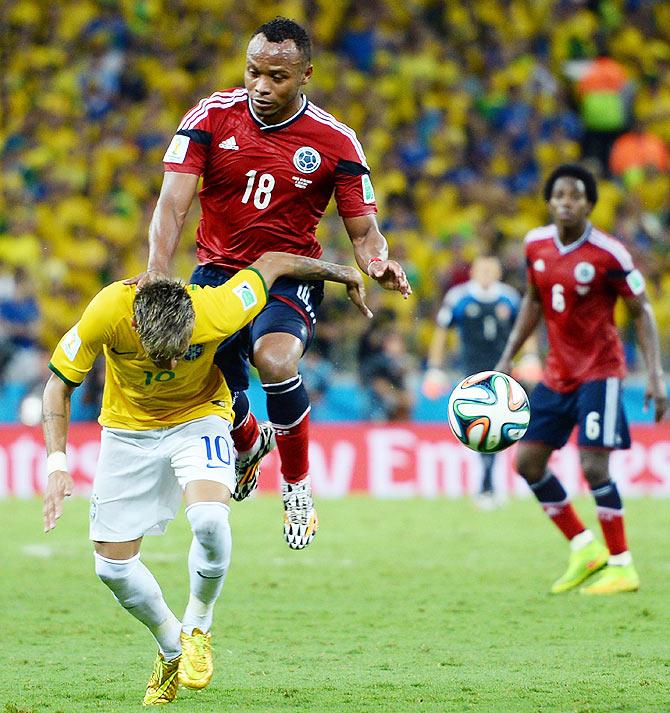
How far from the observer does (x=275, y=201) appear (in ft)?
22.2

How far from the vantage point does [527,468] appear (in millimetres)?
8883

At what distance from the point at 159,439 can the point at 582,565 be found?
12.7 ft

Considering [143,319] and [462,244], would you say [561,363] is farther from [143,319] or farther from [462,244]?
[462,244]

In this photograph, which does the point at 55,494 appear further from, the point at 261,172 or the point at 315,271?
the point at 261,172

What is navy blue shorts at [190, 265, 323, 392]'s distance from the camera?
6.68m

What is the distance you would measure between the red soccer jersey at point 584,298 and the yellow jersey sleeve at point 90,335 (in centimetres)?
393

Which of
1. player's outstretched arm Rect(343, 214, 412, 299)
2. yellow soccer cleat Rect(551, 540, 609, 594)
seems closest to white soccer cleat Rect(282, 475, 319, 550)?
player's outstretched arm Rect(343, 214, 412, 299)

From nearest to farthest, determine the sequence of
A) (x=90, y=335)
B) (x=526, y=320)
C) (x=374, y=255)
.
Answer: (x=90, y=335)
(x=374, y=255)
(x=526, y=320)

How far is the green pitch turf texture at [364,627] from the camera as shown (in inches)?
223

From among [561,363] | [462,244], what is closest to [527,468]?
[561,363]

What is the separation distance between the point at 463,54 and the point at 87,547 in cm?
1159

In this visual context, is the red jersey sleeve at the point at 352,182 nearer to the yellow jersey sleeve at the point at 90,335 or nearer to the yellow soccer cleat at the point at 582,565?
the yellow jersey sleeve at the point at 90,335

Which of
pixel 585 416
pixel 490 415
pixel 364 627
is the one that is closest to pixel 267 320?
pixel 490 415

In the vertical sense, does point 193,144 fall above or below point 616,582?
above
